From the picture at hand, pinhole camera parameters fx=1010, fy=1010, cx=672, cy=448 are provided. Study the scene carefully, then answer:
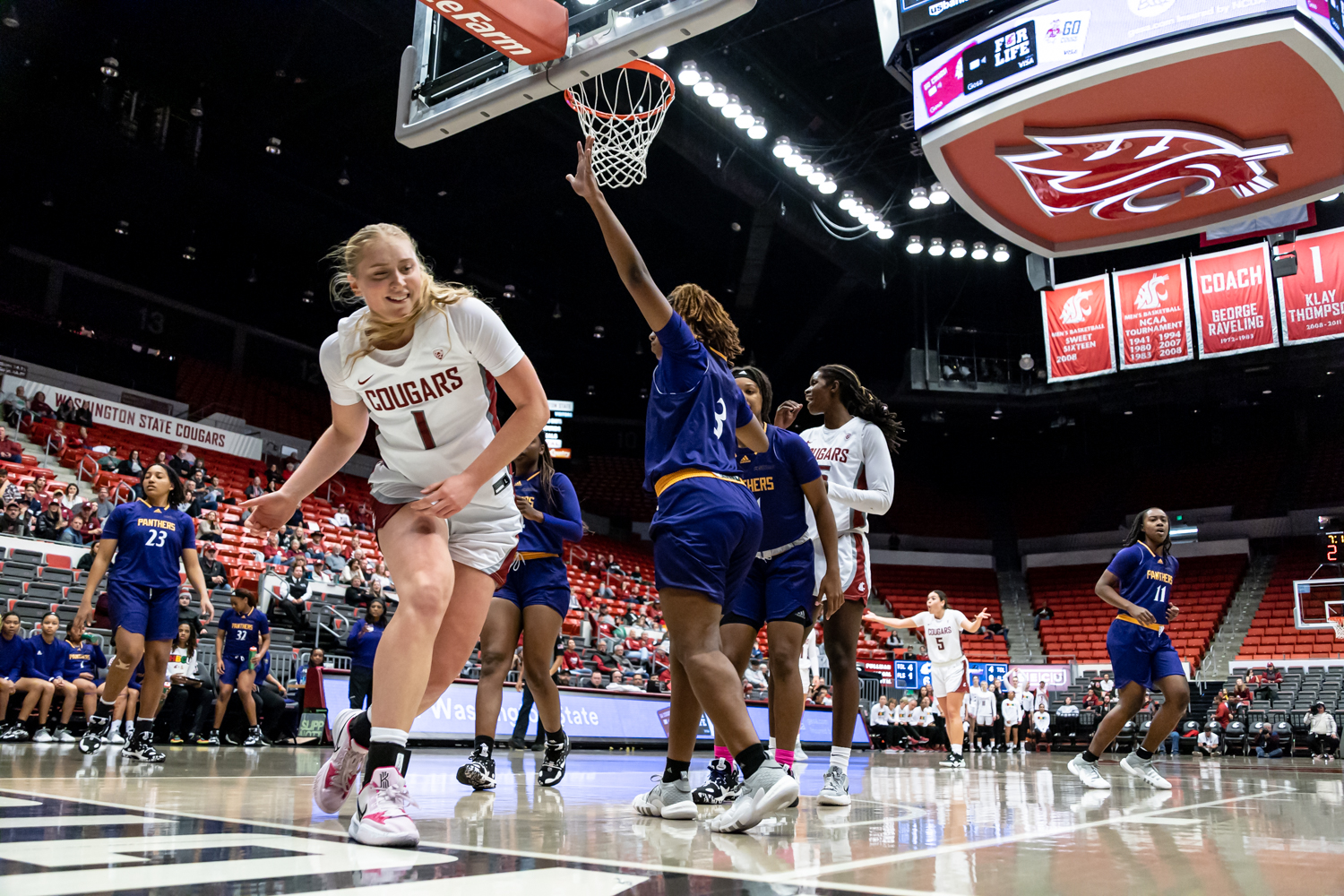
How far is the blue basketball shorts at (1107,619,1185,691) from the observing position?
6.87m

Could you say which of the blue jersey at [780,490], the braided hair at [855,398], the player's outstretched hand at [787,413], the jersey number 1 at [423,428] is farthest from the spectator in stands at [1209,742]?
the jersey number 1 at [423,428]

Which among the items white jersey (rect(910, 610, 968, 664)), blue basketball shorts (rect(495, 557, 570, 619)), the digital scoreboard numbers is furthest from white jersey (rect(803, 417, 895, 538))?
the digital scoreboard numbers

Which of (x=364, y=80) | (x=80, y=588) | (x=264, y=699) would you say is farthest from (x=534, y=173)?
(x=264, y=699)

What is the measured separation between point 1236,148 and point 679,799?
1248 cm

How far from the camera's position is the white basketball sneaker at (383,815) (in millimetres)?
2488

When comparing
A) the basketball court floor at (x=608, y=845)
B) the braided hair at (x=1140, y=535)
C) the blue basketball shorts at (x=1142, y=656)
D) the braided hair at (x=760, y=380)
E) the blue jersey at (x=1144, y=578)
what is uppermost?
the braided hair at (x=760, y=380)

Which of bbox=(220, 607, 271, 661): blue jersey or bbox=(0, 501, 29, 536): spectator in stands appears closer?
bbox=(220, 607, 271, 661): blue jersey

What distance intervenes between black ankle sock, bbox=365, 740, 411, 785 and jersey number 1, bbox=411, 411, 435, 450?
0.95m

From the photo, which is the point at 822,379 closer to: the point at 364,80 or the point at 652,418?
the point at 652,418

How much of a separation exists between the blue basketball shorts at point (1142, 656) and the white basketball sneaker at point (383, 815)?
18.3 feet

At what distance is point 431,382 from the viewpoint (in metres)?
3.14

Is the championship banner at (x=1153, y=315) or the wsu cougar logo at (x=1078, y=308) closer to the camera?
the championship banner at (x=1153, y=315)

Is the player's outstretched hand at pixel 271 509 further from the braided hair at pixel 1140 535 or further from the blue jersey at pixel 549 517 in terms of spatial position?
the braided hair at pixel 1140 535

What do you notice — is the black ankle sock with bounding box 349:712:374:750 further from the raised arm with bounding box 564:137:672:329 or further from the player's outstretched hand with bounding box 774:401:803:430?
the player's outstretched hand with bounding box 774:401:803:430
